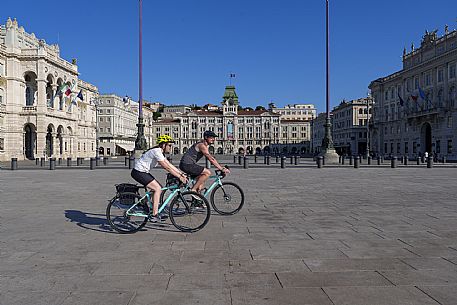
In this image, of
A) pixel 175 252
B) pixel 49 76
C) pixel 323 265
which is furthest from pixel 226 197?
pixel 49 76

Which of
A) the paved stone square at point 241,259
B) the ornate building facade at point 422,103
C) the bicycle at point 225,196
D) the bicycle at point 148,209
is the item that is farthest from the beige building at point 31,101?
the ornate building facade at point 422,103

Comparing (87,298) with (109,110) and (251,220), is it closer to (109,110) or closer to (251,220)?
(251,220)

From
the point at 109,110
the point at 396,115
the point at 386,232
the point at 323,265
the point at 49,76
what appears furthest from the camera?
the point at 109,110

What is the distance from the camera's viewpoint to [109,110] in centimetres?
9856

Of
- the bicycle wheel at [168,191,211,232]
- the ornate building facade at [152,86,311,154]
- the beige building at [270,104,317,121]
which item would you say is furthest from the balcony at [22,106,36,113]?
the beige building at [270,104,317,121]

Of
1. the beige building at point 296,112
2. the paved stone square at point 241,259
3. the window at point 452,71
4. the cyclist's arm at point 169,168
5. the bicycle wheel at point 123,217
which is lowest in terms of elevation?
the paved stone square at point 241,259

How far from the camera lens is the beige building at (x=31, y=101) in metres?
54.2

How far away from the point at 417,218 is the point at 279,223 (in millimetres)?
3122

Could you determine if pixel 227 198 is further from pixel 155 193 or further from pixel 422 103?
pixel 422 103

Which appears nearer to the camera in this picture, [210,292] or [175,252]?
[210,292]

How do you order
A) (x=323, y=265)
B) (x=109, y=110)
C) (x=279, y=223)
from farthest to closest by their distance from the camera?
(x=109, y=110)
(x=279, y=223)
(x=323, y=265)

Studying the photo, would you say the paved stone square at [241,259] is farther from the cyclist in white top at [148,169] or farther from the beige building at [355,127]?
the beige building at [355,127]

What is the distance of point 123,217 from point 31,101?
5927 cm

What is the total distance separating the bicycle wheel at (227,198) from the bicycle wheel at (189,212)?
63.9 inches
